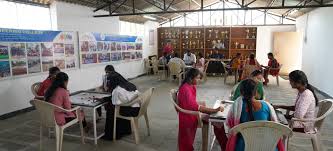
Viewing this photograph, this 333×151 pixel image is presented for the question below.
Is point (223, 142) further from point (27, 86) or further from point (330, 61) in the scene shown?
point (330, 61)

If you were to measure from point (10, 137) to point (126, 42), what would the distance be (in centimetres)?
622

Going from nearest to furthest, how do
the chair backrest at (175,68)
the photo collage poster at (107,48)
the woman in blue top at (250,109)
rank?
1. the woman in blue top at (250,109)
2. the photo collage poster at (107,48)
3. the chair backrest at (175,68)

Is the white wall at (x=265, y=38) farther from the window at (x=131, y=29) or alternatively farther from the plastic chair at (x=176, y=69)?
the window at (x=131, y=29)

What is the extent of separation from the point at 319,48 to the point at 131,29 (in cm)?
694

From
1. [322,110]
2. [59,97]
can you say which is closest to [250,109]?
[322,110]

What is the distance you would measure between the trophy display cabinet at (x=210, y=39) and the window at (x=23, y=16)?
24.4 feet

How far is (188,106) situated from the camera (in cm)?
300

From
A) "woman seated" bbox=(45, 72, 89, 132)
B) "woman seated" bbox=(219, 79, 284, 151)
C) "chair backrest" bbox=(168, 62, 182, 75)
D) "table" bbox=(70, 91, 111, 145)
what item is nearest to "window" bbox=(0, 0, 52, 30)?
"table" bbox=(70, 91, 111, 145)

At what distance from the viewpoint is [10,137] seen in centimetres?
405

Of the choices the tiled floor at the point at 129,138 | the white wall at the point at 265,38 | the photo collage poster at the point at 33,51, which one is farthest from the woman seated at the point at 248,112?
the white wall at the point at 265,38

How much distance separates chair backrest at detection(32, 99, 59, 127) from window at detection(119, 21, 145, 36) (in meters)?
6.98

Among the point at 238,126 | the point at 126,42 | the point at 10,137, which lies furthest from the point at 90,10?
the point at 238,126

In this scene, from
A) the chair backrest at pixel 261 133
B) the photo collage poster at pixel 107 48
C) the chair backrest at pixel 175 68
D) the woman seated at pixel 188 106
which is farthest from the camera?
the chair backrest at pixel 175 68

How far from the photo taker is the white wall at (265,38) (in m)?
12.0
